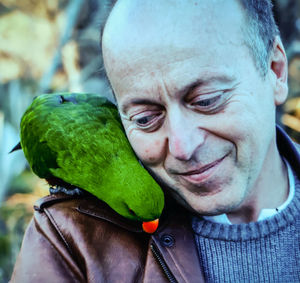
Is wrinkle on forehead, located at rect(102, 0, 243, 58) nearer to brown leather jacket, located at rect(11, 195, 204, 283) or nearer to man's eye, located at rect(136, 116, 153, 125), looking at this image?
man's eye, located at rect(136, 116, 153, 125)

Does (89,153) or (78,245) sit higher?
(89,153)

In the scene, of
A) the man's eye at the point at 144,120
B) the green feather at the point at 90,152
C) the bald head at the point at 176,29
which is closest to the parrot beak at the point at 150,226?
the green feather at the point at 90,152

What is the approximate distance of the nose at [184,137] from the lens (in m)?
1.74

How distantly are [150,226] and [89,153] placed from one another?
0.77 m

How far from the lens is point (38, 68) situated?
10.2 m

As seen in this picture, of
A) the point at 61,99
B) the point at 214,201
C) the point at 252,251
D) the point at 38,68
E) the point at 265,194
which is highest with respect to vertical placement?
the point at 61,99

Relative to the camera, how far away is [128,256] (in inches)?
78.1

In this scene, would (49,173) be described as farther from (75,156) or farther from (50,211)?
(50,211)

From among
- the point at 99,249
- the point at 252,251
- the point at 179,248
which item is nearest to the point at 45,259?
the point at 99,249

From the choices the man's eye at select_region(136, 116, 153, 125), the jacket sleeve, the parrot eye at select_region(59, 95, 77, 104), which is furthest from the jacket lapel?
the parrot eye at select_region(59, 95, 77, 104)

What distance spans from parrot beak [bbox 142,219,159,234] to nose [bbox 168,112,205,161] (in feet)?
1.75

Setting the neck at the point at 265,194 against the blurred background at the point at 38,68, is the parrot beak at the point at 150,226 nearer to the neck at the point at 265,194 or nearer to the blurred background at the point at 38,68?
the neck at the point at 265,194

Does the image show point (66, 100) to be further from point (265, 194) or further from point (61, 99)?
point (265, 194)

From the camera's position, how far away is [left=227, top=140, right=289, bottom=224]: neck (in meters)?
2.20
